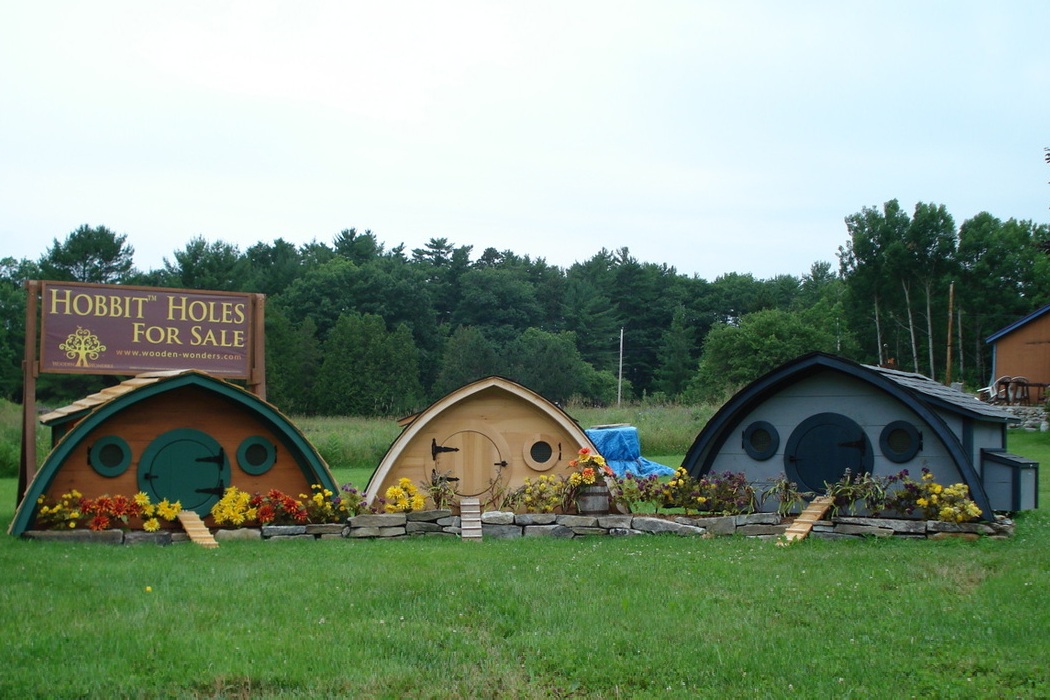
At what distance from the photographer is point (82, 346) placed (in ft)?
50.4

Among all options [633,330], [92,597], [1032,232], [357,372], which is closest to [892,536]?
[92,597]

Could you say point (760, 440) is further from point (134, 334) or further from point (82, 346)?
point (82, 346)

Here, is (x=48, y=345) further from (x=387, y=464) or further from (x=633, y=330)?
(x=633, y=330)

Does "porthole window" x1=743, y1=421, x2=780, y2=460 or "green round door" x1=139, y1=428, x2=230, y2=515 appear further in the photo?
"porthole window" x1=743, y1=421, x2=780, y2=460

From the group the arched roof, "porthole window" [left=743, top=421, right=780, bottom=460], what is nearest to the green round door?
the arched roof

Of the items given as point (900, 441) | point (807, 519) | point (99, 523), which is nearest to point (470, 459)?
point (807, 519)

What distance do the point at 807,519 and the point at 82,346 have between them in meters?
10.4

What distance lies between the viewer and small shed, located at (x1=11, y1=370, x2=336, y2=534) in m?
14.1

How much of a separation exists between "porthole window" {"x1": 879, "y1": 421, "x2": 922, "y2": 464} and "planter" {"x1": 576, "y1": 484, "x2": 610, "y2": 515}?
153 inches

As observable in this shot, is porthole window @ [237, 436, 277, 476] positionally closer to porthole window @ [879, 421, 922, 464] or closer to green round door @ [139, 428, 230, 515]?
green round door @ [139, 428, 230, 515]

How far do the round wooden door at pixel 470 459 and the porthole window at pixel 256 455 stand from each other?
2.45 meters

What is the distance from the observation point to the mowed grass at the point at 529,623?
6.71 m

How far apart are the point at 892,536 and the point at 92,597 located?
9171mm

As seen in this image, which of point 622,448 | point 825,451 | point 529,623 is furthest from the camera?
point 622,448
